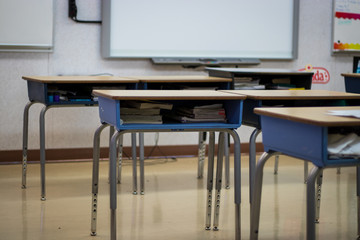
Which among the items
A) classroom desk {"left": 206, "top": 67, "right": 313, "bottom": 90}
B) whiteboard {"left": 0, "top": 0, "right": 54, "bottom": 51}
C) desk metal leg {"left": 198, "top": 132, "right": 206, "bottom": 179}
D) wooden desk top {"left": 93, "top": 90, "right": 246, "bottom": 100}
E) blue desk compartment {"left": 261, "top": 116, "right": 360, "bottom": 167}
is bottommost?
desk metal leg {"left": 198, "top": 132, "right": 206, "bottom": 179}

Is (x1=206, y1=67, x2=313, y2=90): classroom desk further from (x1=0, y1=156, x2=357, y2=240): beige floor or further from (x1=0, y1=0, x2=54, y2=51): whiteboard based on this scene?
(x1=0, y1=0, x2=54, y2=51): whiteboard

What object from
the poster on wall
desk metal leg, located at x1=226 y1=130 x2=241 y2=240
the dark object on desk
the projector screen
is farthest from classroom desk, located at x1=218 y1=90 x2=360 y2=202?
the poster on wall

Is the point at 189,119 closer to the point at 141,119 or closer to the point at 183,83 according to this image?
the point at 141,119

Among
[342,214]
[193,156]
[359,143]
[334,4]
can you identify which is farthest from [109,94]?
[334,4]

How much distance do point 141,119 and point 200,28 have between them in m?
2.85

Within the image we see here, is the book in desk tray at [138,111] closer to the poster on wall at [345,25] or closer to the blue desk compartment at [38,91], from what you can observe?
the blue desk compartment at [38,91]

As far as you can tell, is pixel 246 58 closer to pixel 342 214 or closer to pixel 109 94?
pixel 342 214

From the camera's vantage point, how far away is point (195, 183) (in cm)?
484

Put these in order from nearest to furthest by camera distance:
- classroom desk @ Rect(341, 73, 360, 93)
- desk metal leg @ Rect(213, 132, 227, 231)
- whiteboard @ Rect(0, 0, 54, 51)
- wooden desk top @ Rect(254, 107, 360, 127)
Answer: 1. wooden desk top @ Rect(254, 107, 360, 127)
2. desk metal leg @ Rect(213, 132, 227, 231)
3. classroom desk @ Rect(341, 73, 360, 93)
4. whiteboard @ Rect(0, 0, 54, 51)

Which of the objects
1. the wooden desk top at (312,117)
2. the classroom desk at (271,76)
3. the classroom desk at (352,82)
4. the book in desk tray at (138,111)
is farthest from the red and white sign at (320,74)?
the wooden desk top at (312,117)

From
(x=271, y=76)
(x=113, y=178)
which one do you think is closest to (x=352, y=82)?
(x=271, y=76)

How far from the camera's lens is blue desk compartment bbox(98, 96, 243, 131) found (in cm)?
301

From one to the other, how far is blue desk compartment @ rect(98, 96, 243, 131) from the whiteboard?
2238 millimetres

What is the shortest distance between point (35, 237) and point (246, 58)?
3217mm
